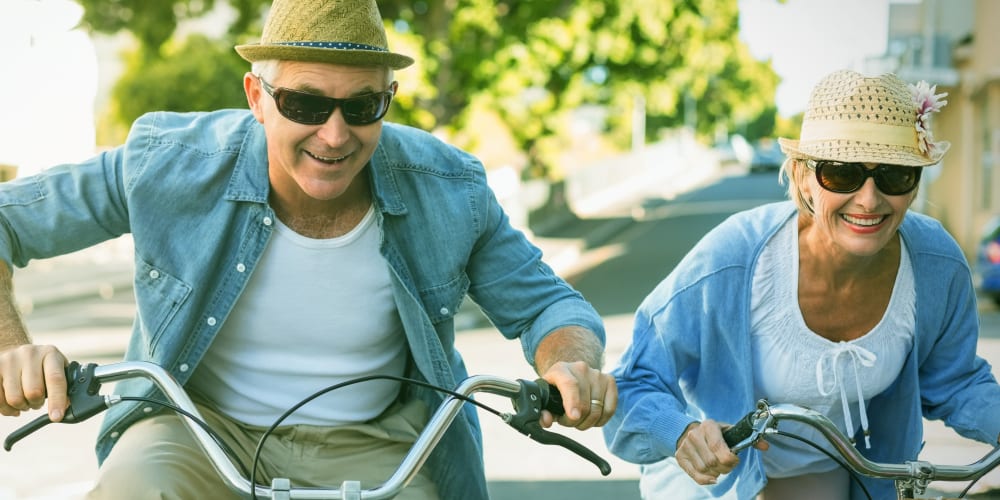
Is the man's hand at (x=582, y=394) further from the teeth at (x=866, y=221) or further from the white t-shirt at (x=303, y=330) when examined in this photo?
the teeth at (x=866, y=221)

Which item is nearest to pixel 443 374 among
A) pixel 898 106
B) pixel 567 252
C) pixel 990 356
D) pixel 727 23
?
pixel 898 106

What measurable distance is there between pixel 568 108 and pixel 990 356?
2070 cm

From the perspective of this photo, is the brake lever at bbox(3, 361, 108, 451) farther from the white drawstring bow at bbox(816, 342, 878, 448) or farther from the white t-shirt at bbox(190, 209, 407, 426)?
the white drawstring bow at bbox(816, 342, 878, 448)

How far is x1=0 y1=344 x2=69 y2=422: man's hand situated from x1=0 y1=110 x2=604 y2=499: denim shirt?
45 centimetres

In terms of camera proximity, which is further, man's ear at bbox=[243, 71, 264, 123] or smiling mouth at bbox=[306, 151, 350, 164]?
man's ear at bbox=[243, 71, 264, 123]

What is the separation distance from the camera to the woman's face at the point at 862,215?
318cm

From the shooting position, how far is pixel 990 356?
11875 mm

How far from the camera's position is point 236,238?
3182mm

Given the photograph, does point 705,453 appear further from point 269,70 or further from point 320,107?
point 269,70

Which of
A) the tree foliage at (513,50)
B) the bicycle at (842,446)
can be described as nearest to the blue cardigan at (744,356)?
the bicycle at (842,446)

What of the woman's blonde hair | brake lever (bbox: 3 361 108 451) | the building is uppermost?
the woman's blonde hair

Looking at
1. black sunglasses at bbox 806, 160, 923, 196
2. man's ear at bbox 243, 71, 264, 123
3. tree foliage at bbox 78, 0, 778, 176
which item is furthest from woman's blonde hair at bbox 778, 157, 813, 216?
tree foliage at bbox 78, 0, 778, 176

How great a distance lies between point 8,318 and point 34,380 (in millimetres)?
433

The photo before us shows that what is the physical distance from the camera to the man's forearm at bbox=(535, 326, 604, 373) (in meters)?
3.09
